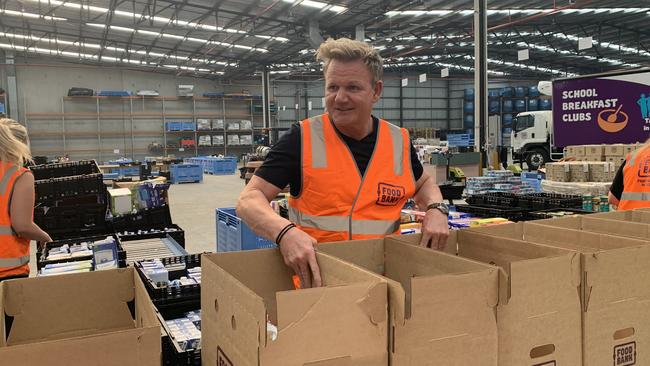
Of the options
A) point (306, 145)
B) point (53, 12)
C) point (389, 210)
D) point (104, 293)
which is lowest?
point (104, 293)

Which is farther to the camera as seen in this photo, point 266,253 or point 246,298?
point 266,253

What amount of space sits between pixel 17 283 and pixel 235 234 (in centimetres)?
396

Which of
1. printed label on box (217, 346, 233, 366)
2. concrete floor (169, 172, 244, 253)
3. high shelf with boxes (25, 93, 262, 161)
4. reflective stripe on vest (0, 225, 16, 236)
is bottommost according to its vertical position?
concrete floor (169, 172, 244, 253)

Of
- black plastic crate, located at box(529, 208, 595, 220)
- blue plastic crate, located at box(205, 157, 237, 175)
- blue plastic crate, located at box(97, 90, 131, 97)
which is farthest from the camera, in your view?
blue plastic crate, located at box(97, 90, 131, 97)

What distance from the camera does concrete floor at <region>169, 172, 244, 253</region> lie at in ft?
27.3

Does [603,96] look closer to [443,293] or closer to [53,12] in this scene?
[443,293]

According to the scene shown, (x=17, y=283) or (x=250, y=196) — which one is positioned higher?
(x=250, y=196)

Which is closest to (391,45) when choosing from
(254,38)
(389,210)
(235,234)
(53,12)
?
(254,38)

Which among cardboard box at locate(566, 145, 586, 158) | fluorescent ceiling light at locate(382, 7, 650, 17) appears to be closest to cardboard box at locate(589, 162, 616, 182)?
cardboard box at locate(566, 145, 586, 158)

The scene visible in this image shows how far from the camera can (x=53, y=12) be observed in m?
15.6

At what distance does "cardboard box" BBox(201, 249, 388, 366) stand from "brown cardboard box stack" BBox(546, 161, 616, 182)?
298 inches

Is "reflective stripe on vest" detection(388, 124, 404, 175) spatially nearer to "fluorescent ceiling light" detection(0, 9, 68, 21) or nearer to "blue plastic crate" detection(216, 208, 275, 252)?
"blue plastic crate" detection(216, 208, 275, 252)

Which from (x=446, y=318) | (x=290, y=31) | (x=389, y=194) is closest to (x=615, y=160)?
(x=389, y=194)

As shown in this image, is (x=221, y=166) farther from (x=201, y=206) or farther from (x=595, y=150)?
(x=595, y=150)
